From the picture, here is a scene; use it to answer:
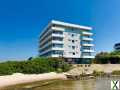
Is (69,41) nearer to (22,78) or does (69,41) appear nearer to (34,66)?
(34,66)

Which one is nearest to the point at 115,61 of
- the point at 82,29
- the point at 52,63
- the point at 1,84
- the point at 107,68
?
the point at 107,68

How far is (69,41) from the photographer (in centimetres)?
9956

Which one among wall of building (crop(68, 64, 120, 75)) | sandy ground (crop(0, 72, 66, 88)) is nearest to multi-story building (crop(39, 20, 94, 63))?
wall of building (crop(68, 64, 120, 75))

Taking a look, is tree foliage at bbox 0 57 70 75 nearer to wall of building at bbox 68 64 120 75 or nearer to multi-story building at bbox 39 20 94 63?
wall of building at bbox 68 64 120 75

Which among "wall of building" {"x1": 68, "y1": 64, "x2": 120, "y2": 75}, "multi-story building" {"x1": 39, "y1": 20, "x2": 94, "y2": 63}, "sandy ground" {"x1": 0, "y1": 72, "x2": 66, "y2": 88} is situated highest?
"multi-story building" {"x1": 39, "y1": 20, "x2": 94, "y2": 63}

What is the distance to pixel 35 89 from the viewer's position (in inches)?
1458

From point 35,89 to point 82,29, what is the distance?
70.1 metres

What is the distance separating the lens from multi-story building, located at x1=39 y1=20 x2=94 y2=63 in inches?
3770

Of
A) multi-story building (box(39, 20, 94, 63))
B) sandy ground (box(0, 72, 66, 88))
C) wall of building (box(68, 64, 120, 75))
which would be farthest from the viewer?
multi-story building (box(39, 20, 94, 63))

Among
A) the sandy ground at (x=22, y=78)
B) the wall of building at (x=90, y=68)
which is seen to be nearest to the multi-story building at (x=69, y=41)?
the wall of building at (x=90, y=68)

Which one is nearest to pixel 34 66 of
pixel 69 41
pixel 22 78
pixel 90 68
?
pixel 22 78

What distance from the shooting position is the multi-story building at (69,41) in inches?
3770

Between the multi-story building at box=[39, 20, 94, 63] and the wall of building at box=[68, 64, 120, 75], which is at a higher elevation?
the multi-story building at box=[39, 20, 94, 63]

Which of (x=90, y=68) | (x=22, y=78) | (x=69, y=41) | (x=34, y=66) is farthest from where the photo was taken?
(x=69, y=41)
